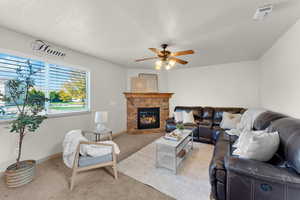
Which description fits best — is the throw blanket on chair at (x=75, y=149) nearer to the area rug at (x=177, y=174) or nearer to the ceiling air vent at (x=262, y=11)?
the area rug at (x=177, y=174)

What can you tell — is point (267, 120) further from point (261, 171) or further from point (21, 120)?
point (21, 120)

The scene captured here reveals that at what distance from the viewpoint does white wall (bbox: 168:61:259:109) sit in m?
3.98

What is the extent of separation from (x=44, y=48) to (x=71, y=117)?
158 cm

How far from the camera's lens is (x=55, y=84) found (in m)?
2.82

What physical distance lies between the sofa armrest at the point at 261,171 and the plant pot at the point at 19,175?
9.16 feet

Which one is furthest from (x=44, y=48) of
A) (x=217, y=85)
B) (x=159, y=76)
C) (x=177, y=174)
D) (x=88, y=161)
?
(x=217, y=85)

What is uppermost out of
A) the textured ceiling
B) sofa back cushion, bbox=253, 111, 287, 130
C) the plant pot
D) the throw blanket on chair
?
the textured ceiling

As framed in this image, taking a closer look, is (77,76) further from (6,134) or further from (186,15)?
(186,15)

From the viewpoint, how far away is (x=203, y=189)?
5.80 feet

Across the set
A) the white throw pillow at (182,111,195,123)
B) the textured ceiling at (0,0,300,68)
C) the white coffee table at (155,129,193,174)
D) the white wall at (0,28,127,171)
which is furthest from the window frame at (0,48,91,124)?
the white throw pillow at (182,111,195,123)

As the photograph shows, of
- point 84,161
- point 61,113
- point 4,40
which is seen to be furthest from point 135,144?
point 4,40

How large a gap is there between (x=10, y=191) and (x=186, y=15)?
11.5ft

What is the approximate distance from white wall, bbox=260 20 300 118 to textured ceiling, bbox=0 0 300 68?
0.64 feet

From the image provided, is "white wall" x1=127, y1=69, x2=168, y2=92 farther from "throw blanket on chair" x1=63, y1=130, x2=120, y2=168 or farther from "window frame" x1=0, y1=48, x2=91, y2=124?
"throw blanket on chair" x1=63, y1=130, x2=120, y2=168
